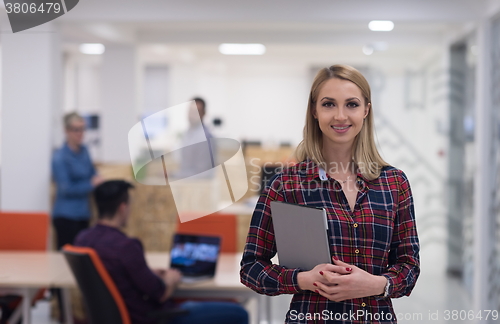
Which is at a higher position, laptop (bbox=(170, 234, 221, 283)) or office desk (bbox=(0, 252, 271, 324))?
laptop (bbox=(170, 234, 221, 283))

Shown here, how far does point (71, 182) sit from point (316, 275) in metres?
3.19

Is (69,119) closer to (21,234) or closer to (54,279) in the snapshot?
(21,234)

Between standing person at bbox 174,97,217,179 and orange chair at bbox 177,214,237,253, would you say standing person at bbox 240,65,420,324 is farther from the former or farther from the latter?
orange chair at bbox 177,214,237,253

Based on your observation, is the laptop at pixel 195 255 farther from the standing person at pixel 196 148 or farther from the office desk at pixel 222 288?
the standing person at pixel 196 148

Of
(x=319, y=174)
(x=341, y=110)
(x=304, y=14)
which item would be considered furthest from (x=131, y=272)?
(x=304, y=14)

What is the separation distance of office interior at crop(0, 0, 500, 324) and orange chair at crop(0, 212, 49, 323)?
2.03 feet

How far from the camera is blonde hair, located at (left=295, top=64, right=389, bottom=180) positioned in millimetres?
1323

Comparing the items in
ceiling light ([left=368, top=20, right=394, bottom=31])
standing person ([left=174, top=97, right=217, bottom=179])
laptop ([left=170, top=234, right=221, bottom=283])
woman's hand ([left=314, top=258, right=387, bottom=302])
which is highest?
ceiling light ([left=368, top=20, right=394, bottom=31])

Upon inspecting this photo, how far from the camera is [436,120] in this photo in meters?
4.47

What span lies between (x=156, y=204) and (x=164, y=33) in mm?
1895

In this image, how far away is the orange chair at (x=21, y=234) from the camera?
2.92 meters

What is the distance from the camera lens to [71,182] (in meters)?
4.04

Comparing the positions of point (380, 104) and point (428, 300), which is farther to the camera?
point (380, 104)

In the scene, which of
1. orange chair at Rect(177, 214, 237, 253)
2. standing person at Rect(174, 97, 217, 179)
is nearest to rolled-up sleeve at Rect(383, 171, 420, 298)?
standing person at Rect(174, 97, 217, 179)
